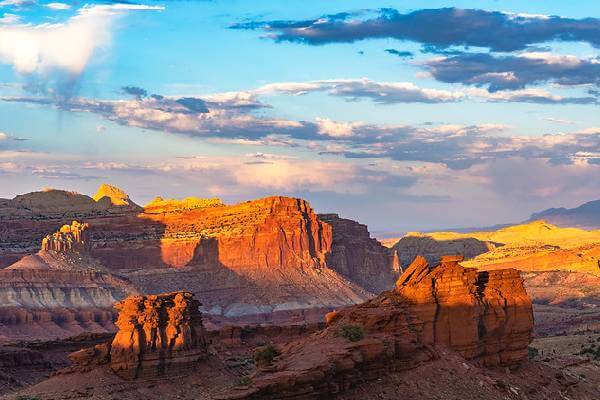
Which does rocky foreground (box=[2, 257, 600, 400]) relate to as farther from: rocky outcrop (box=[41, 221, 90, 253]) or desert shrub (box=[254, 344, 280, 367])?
rocky outcrop (box=[41, 221, 90, 253])

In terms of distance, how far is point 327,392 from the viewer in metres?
40.2

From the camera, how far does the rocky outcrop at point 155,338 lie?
62.4 metres

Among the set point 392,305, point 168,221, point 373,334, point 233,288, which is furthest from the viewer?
point 168,221

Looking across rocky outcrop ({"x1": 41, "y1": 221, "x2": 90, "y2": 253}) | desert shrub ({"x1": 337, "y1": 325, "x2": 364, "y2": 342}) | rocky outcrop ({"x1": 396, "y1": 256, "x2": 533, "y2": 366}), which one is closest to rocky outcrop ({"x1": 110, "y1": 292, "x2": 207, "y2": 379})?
rocky outcrop ({"x1": 396, "y1": 256, "x2": 533, "y2": 366})

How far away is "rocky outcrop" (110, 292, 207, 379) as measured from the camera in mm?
62406

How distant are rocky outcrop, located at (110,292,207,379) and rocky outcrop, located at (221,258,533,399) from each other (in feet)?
46.3

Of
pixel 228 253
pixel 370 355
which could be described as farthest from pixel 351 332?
pixel 228 253

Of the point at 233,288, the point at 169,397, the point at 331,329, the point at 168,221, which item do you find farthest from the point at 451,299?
the point at 168,221

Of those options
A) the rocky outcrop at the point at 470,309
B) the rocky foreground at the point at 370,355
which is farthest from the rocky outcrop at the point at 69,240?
the rocky outcrop at the point at 470,309

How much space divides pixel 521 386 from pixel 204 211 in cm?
13757

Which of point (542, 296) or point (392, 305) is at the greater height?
point (392, 305)

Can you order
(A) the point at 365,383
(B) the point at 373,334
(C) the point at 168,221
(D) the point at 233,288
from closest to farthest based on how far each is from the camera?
(A) the point at 365,383 < (B) the point at 373,334 < (D) the point at 233,288 < (C) the point at 168,221

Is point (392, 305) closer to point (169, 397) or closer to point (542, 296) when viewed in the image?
point (169, 397)

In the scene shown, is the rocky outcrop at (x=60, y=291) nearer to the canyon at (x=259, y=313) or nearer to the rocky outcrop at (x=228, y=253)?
the canyon at (x=259, y=313)
